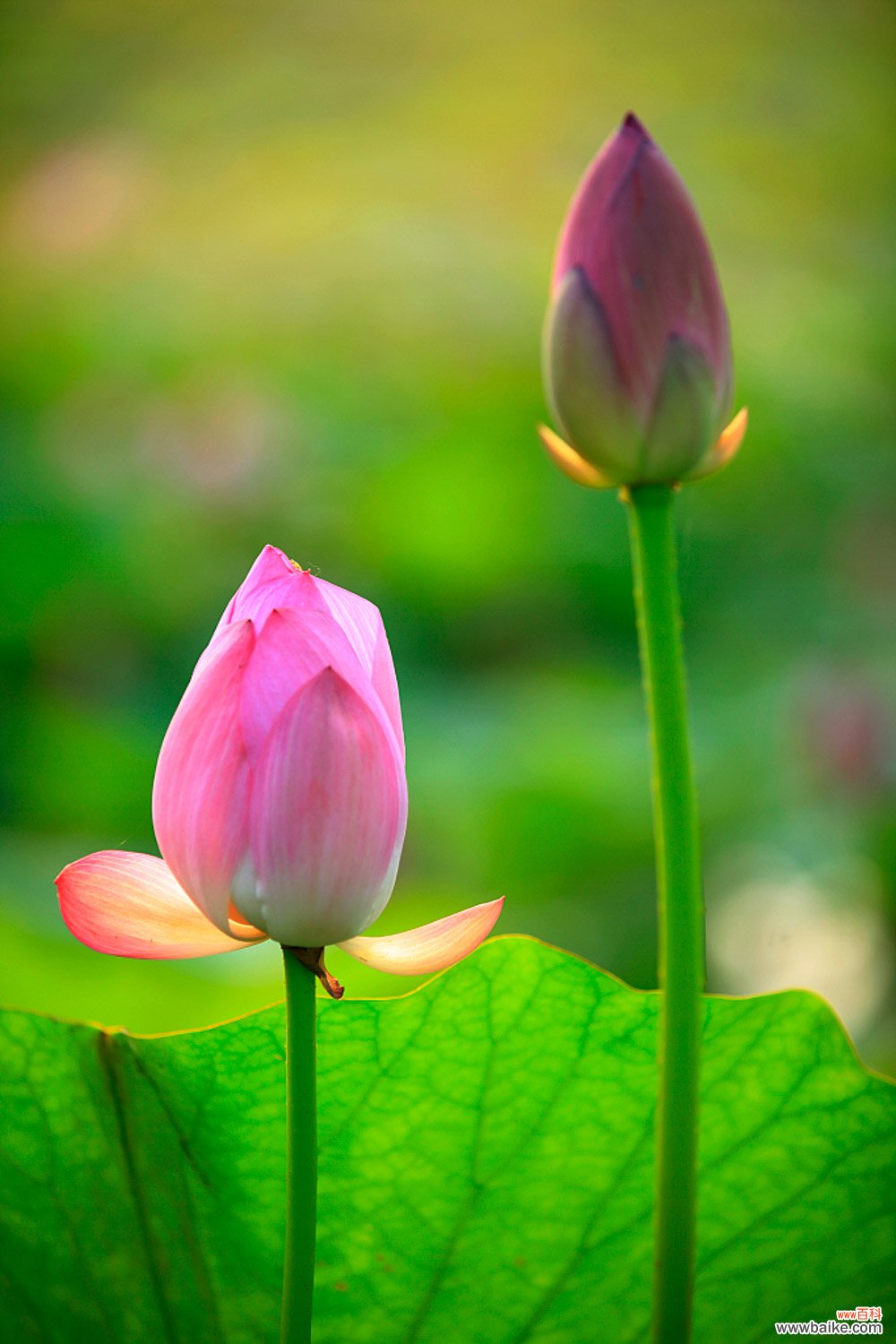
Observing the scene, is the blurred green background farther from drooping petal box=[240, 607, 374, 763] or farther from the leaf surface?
drooping petal box=[240, 607, 374, 763]

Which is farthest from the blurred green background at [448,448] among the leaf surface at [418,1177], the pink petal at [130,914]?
the pink petal at [130,914]

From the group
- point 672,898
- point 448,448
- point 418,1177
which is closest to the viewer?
point 672,898

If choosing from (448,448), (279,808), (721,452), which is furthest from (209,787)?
(448,448)

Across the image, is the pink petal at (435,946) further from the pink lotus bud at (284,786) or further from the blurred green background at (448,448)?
the blurred green background at (448,448)

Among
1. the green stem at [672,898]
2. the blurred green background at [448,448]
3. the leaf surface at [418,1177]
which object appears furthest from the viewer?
the blurred green background at [448,448]

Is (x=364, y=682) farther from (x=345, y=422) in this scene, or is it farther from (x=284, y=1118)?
(x=345, y=422)

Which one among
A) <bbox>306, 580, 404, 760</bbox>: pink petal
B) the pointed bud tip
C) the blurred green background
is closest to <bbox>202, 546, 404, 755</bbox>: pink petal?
<bbox>306, 580, 404, 760</bbox>: pink petal

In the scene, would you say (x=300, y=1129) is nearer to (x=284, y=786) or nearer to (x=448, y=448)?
(x=284, y=786)
